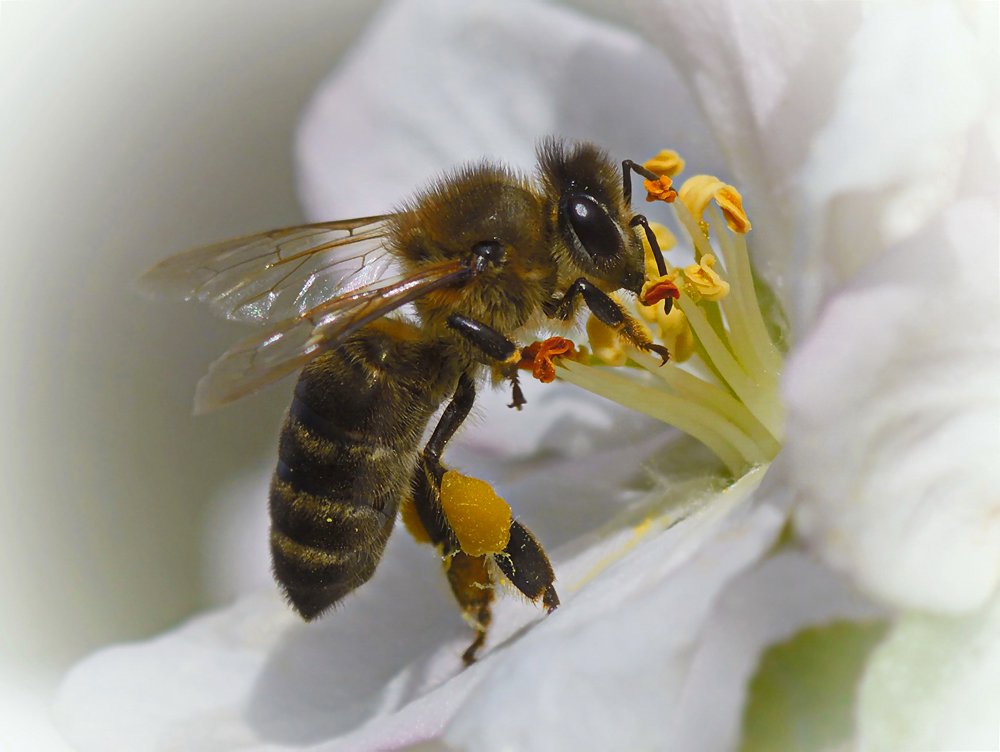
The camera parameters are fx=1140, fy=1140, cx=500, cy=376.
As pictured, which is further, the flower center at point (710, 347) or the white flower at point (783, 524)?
the flower center at point (710, 347)

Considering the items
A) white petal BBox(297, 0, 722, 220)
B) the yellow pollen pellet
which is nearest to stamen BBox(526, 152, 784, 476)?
the yellow pollen pellet

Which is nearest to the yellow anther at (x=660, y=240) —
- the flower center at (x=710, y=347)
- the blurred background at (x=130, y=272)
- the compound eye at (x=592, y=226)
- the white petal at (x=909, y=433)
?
the flower center at (x=710, y=347)

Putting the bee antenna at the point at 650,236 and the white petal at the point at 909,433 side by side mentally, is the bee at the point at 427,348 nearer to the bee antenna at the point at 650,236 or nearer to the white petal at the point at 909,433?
the bee antenna at the point at 650,236

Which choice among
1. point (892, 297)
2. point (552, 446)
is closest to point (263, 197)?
point (552, 446)

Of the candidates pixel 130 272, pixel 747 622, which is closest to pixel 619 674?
pixel 747 622

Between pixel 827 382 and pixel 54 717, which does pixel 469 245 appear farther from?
pixel 54 717

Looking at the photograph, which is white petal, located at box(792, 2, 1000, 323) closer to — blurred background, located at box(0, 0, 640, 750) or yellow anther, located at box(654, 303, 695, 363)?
yellow anther, located at box(654, 303, 695, 363)
